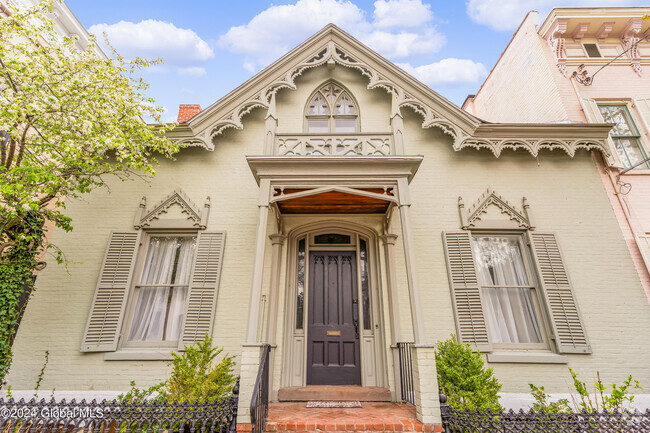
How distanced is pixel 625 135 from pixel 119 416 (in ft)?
35.4

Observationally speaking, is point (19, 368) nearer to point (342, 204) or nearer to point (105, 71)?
point (105, 71)

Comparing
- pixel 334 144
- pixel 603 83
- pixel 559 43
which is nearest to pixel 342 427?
pixel 334 144

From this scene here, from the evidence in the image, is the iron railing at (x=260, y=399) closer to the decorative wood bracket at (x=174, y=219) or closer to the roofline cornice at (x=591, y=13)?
the decorative wood bracket at (x=174, y=219)

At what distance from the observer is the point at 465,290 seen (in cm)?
585

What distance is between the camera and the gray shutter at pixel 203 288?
5.65 metres

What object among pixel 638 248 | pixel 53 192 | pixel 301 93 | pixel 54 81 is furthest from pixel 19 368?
pixel 638 248

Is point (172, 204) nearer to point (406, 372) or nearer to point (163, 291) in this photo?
point (163, 291)

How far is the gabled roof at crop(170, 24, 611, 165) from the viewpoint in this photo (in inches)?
255

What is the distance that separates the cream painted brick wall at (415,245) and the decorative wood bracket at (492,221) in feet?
0.59

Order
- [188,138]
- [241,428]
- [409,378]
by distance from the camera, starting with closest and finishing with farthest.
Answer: [241,428] → [409,378] → [188,138]

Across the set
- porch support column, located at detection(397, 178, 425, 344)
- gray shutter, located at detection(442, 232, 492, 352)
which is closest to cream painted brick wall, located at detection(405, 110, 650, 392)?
gray shutter, located at detection(442, 232, 492, 352)

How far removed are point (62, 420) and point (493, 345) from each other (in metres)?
6.61

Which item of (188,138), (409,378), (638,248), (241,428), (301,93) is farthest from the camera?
(301,93)

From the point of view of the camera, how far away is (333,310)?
613 cm
